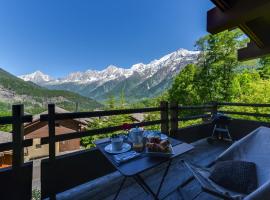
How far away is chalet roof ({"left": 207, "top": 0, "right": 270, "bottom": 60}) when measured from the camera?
7.00 feet

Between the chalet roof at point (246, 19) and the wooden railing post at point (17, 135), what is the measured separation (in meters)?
2.60

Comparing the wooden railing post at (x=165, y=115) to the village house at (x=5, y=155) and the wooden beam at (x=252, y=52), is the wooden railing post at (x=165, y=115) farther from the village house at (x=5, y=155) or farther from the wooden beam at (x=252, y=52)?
the village house at (x=5, y=155)

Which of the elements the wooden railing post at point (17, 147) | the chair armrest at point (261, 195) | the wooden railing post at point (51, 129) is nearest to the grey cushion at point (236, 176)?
the chair armrest at point (261, 195)

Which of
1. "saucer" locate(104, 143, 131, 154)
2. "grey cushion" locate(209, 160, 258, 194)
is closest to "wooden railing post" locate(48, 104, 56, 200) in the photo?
"saucer" locate(104, 143, 131, 154)

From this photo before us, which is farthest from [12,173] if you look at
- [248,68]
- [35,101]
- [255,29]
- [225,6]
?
[35,101]

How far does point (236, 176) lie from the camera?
175 centimetres

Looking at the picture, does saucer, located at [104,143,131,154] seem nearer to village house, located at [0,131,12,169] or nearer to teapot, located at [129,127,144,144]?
teapot, located at [129,127,144,144]

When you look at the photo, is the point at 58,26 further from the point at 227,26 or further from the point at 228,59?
the point at 227,26

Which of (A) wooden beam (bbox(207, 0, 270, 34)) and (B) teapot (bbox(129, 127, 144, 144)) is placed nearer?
(B) teapot (bbox(129, 127, 144, 144))

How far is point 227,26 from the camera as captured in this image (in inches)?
102

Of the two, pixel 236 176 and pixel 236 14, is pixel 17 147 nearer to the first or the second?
pixel 236 176

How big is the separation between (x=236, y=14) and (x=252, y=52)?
2171 millimetres

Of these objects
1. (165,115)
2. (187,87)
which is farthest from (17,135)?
(187,87)

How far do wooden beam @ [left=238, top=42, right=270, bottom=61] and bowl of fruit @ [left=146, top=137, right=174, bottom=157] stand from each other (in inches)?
132
